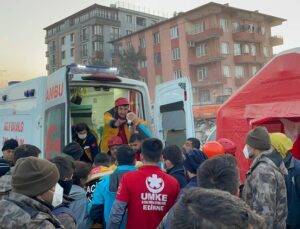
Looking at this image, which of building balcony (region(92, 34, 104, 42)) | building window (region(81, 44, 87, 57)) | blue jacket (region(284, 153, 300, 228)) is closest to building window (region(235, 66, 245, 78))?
building balcony (region(92, 34, 104, 42))

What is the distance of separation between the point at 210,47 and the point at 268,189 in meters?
40.1

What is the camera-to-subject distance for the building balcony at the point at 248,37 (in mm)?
43219

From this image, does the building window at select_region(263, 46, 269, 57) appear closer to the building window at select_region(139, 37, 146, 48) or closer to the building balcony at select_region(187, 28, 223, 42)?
the building balcony at select_region(187, 28, 223, 42)

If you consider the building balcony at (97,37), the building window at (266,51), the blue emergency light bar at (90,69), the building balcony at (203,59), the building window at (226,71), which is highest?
the building balcony at (97,37)

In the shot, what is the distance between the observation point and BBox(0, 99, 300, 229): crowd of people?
1171mm

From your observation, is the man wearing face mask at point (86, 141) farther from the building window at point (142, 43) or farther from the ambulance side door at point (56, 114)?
the building window at point (142, 43)

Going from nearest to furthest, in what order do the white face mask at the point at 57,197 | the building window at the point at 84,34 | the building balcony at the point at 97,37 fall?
1. the white face mask at the point at 57,197
2. the building balcony at the point at 97,37
3. the building window at the point at 84,34

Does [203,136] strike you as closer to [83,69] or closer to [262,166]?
[83,69]

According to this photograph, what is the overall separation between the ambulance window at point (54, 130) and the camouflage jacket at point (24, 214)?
102 inches

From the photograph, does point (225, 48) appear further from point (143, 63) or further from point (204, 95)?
point (143, 63)

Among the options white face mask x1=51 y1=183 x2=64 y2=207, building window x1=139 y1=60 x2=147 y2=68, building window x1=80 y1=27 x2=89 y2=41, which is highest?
building window x1=80 y1=27 x2=89 y2=41

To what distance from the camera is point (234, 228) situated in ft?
3.49

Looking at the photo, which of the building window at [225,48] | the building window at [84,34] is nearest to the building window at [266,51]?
the building window at [225,48]

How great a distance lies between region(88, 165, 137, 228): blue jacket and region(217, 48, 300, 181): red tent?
3.23 m
